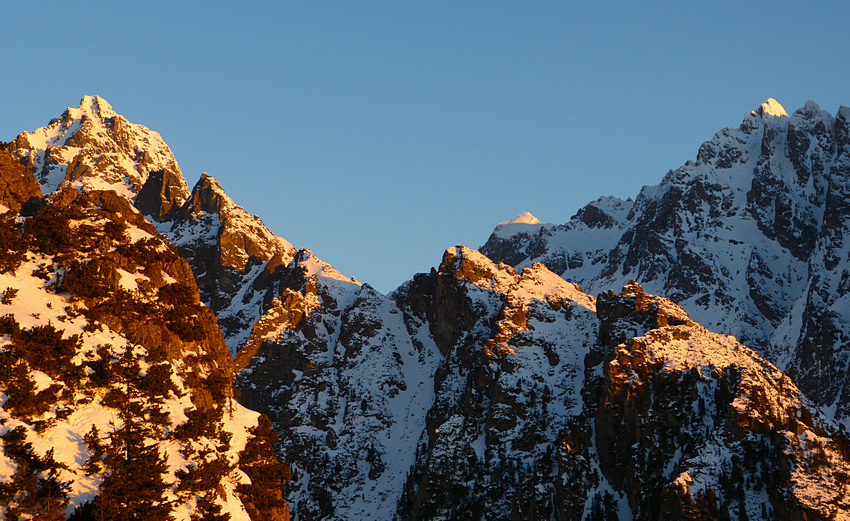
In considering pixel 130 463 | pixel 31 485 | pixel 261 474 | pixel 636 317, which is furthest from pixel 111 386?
pixel 636 317

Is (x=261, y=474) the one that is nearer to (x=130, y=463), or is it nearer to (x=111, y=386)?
(x=111, y=386)

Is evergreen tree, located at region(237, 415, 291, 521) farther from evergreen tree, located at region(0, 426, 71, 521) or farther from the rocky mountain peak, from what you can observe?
the rocky mountain peak

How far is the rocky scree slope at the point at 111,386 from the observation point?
56094 mm

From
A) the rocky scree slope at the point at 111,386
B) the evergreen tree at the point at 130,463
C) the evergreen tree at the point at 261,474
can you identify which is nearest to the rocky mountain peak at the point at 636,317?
the rocky scree slope at the point at 111,386

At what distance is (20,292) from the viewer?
6575cm

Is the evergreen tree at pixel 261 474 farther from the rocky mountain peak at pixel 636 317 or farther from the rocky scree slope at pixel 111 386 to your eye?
the rocky mountain peak at pixel 636 317

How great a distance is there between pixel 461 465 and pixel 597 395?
1094 inches

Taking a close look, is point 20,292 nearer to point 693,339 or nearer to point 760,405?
point 760,405

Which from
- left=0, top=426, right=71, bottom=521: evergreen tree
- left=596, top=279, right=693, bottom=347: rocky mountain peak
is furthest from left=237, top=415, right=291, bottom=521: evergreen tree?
left=596, top=279, right=693, bottom=347: rocky mountain peak

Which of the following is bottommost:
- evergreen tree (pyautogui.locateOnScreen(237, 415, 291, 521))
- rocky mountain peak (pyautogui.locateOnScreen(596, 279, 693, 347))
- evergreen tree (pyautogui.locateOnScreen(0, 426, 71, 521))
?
evergreen tree (pyautogui.locateOnScreen(0, 426, 71, 521))

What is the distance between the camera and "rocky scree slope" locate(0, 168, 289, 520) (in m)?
56.1

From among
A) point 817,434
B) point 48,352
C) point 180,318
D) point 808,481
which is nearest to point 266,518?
point 180,318

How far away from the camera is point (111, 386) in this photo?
62.8 m

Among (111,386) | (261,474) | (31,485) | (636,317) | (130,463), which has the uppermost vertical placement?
(636,317)
